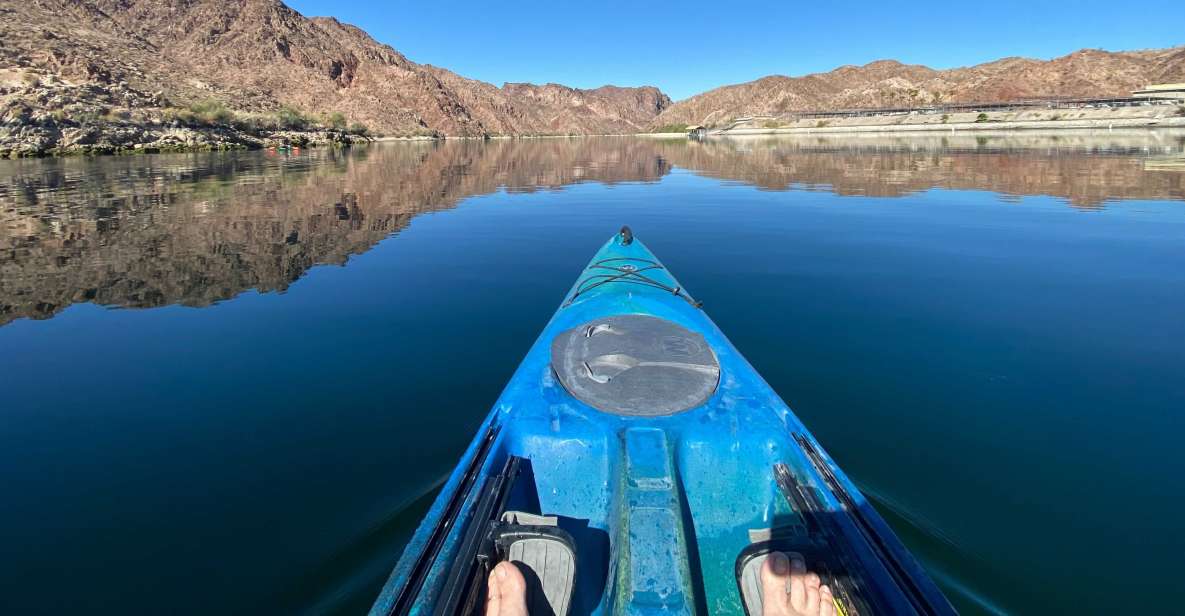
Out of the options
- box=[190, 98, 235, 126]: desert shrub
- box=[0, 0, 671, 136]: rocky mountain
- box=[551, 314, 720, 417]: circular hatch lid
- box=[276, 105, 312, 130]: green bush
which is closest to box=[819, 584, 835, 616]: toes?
box=[551, 314, 720, 417]: circular hatch lid

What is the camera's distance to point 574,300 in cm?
594

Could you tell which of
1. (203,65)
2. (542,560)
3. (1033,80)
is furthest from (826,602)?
(1033,80)

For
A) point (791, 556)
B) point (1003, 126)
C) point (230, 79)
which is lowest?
point (791, 556)

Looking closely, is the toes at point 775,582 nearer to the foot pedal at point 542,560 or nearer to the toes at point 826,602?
the toes at point 826,602

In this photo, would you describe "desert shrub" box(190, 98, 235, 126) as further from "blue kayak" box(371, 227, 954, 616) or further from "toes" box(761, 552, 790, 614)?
"toes" box(761, 552, 790, 614)

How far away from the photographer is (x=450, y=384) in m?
6.20

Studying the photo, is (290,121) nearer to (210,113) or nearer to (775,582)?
(210,113)

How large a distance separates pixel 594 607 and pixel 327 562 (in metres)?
2.00

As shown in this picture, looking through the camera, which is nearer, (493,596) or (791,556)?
(493,596)

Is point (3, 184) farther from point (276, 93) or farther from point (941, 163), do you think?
point (276, 93)

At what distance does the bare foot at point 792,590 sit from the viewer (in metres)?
2.46

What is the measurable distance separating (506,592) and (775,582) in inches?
53.4

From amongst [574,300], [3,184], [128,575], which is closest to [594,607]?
[128,575]

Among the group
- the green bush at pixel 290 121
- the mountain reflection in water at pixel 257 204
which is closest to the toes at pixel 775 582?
the mountain reflection in water at pixel 257 204
